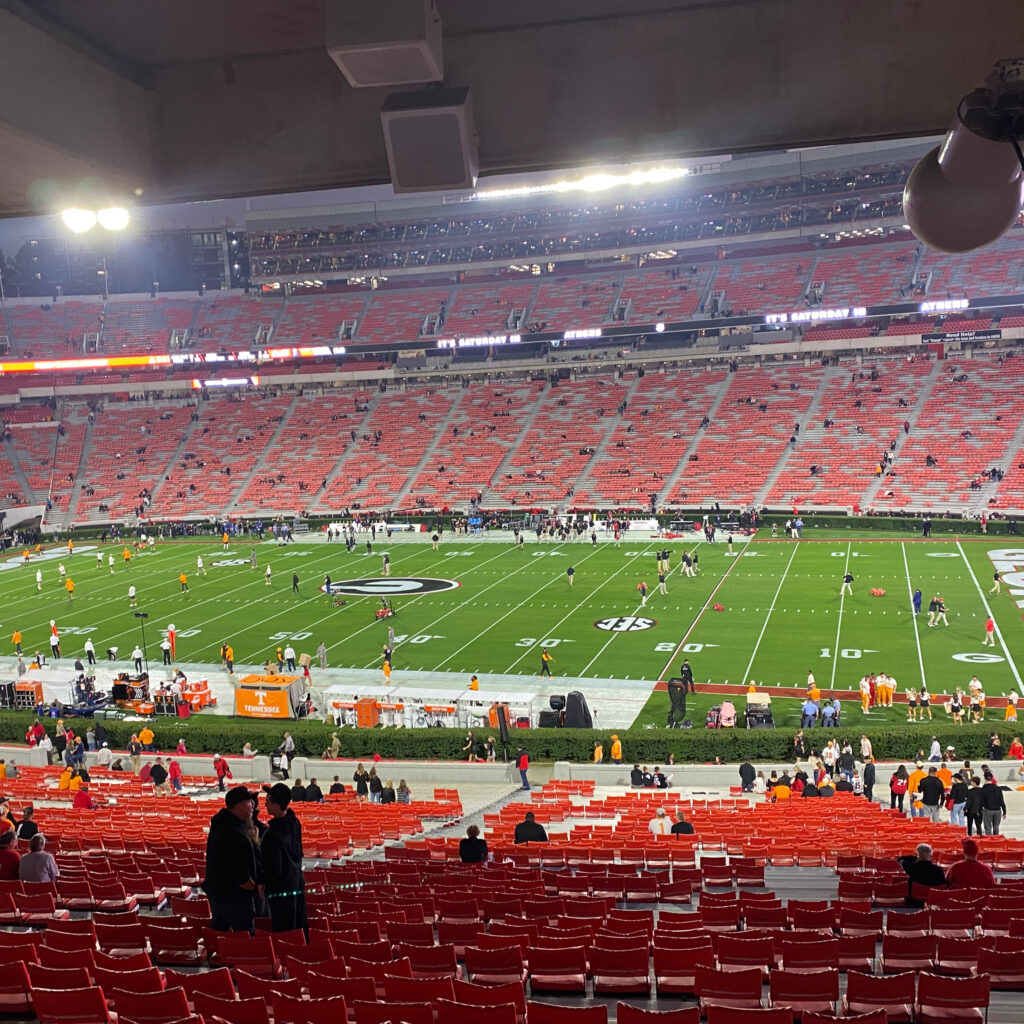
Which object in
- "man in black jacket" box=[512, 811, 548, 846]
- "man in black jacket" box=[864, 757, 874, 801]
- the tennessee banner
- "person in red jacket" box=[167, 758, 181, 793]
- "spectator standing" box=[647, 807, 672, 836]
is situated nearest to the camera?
"man in black jacket" box=[512, 811, 548, 846]

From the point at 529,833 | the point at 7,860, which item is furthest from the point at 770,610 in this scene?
the point at 7,860

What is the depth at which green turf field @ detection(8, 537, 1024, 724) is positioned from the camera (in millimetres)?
28047

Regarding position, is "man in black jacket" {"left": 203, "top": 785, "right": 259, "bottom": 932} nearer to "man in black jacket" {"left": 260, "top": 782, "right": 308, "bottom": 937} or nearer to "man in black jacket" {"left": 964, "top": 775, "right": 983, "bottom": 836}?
"man in black jacket" {"left": 260, "top": 782, "right": 308, "bottom": 937}

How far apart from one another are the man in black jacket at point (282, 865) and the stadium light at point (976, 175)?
4.91 m

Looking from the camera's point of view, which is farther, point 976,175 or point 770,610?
point 770,610

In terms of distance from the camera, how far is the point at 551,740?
2289cm

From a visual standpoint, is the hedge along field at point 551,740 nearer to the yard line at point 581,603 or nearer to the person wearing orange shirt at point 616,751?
the person wearing orange shirt at point 616,751

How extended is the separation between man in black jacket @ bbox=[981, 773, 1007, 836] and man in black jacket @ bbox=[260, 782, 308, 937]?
11.9 metres

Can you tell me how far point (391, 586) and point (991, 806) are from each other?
27.6 m

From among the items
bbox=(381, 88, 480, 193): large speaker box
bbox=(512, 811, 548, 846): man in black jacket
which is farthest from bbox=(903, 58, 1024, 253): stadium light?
bbox=(512, 811, 548, 846): man in black jacket

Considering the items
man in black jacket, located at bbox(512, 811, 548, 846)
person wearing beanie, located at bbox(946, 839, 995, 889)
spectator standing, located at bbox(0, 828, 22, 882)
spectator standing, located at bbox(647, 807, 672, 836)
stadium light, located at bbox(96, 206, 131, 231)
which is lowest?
spectator standing, located at bbox(647, 807, 672, 836)

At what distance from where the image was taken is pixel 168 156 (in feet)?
19.4

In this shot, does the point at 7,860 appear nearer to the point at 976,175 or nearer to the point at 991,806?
the point at 976,175

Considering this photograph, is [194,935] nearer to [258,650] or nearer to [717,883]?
[717,883]
